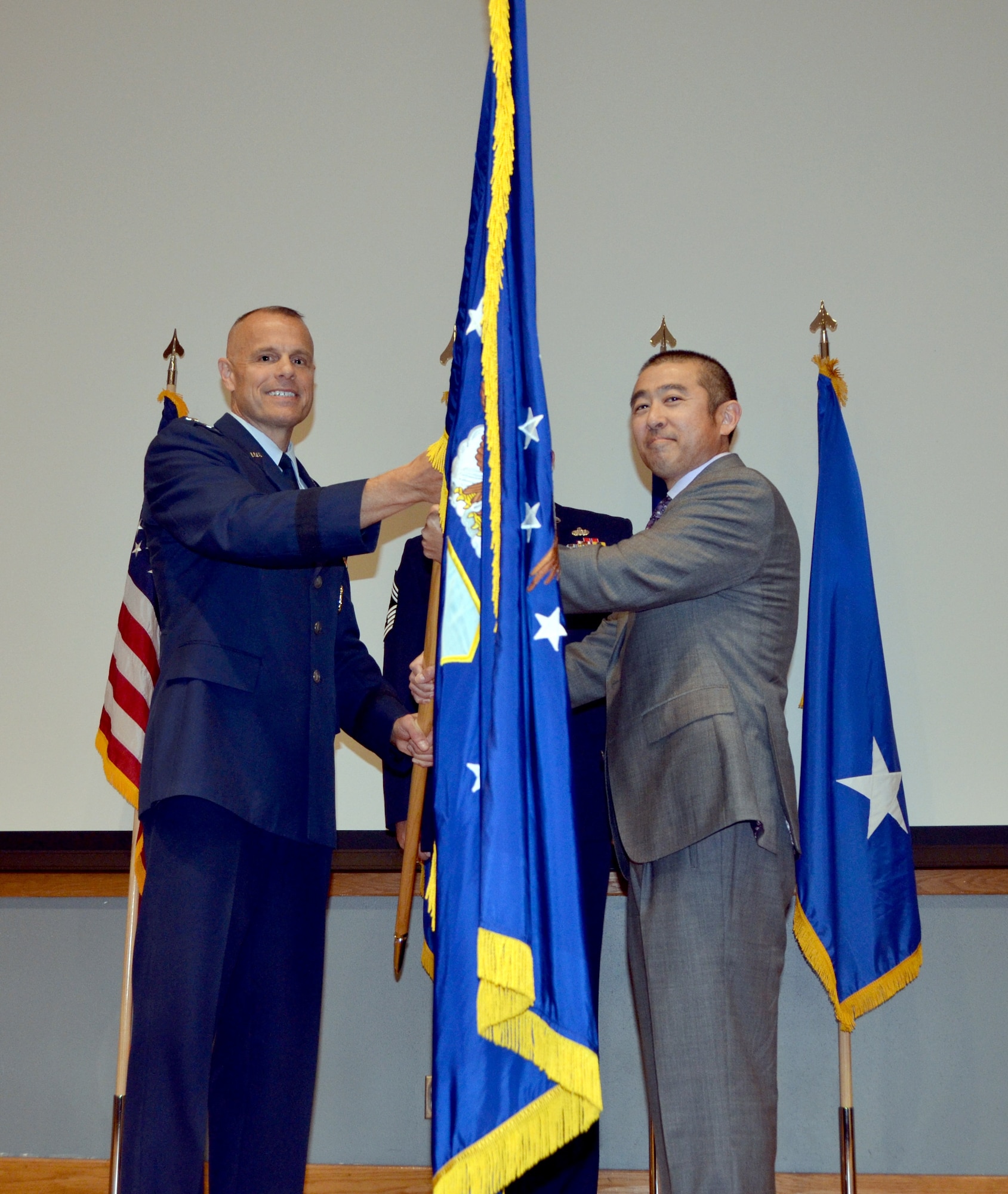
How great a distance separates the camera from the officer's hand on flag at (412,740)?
2609 millimetres

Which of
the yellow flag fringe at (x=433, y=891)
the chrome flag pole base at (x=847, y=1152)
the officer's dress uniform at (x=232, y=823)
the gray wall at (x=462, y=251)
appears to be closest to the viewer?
the yellow flag fringe at (x=433, y=891)

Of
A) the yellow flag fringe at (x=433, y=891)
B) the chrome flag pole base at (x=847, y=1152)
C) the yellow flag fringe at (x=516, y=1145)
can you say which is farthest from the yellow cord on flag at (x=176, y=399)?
the chrome flag pole base at (x=847, y=1152)

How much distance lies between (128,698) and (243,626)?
54.3 inches

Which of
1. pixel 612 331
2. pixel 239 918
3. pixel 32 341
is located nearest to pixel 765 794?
pixel 239 918

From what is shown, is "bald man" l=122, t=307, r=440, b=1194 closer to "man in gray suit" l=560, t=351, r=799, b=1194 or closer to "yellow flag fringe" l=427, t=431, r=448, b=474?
"yellow flag fringe" l=427, t=431, r=448, b=474

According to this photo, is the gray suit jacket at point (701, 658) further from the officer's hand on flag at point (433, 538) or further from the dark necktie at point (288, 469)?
the dark necktie at point (288, 469)

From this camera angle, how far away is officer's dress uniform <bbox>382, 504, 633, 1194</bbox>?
300 centimetres

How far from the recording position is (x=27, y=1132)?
3727 millimetres

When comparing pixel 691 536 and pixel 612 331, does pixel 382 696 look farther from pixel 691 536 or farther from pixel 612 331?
pixel 612 331

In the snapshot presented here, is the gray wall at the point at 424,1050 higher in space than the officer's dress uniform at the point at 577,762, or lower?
lower

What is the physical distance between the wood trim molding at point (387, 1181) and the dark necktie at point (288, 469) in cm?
212

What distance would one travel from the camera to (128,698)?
143 inches

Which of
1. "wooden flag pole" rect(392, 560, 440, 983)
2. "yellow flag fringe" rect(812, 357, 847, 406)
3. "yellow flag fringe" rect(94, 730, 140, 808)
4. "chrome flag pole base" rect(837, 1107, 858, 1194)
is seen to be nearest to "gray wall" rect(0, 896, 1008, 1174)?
"chrome flag pole base" rect(837, 1107, 858, 1194)

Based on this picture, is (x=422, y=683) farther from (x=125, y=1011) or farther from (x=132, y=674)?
(x=125, y=1011)
